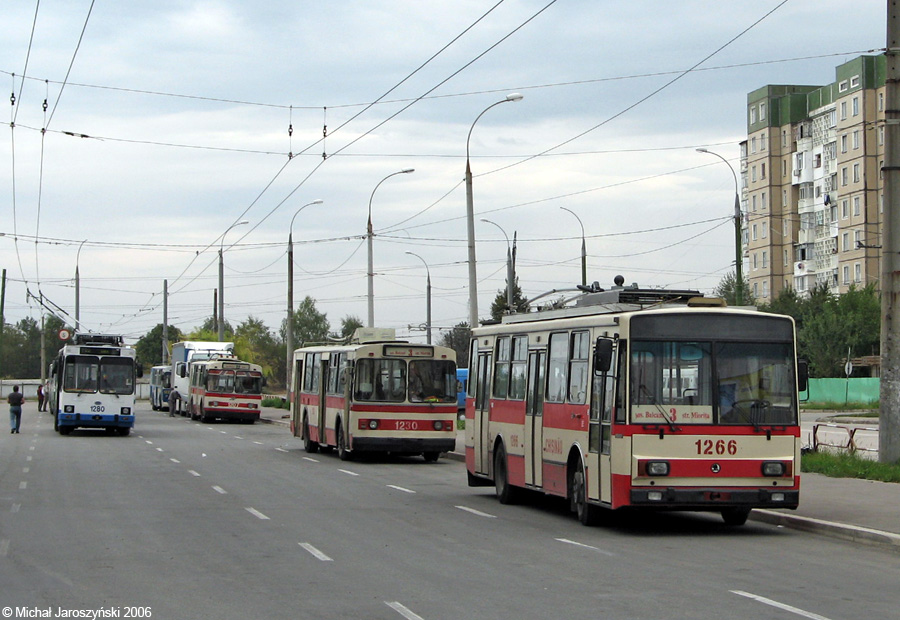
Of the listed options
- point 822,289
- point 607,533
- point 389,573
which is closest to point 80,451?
point 607,533

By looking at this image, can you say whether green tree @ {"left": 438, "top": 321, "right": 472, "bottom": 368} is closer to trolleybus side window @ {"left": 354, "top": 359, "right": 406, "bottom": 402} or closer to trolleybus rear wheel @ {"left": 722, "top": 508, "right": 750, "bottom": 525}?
trolleybus side window @ {"left": 354, "top": 359, "right": 406, "bottom": 402}

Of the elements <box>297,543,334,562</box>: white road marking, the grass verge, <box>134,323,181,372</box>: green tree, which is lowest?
<box>297,543,334,562</box>: white road marking

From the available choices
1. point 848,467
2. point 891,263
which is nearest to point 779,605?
point 891,263

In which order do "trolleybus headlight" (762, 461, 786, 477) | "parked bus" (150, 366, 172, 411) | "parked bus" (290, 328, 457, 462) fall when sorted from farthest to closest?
"parked bus" (150, 366, 172, 411)
"parked bus" (290, 328, 457, 462)
"trolleybus headlight" (762, 461, 786, 477)

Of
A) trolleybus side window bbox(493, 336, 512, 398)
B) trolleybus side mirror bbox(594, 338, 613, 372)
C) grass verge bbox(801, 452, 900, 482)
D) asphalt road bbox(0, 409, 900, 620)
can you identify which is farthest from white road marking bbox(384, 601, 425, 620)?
grass verge bbox(801, 452, 900, 482)

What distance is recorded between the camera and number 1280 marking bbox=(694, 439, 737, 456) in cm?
1442

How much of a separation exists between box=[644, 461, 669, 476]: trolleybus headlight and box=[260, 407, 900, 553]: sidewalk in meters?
2.04

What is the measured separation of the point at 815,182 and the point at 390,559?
303ft

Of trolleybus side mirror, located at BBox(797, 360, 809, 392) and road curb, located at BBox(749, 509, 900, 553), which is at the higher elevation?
trolleybus side mirror, located at BBox(797, 360, 809, 392)

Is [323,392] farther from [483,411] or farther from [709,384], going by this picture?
[709,384]

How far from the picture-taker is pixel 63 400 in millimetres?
41094

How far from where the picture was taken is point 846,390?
68812mm

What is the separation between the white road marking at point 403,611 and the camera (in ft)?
29.2

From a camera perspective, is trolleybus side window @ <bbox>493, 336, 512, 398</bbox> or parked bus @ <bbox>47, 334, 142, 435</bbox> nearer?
trolleybus side window @ <bbox>493, 336, 512, 398</bbox>
